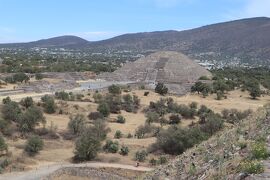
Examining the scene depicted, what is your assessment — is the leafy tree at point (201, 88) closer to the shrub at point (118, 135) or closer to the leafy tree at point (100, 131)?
the shrub at point (118, 135)

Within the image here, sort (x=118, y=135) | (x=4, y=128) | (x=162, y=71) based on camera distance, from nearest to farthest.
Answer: (x=4, y=128) < (x=118, y=135) < (x=162, y=71)

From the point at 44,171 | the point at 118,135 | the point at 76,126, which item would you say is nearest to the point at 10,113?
the point at 76,126

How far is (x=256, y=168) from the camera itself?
29.3 ft

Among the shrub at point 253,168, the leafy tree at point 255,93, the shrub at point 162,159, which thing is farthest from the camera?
the leafy tree at point 255,93

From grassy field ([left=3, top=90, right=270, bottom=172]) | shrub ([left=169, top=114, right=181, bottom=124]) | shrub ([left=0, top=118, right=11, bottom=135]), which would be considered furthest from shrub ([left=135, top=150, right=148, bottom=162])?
shrub ([left=169, top=114, right=181, bottom=124])

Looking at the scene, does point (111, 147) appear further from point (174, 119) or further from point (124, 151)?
point (174, 119)

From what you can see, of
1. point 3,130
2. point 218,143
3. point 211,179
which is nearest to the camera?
point 211,179

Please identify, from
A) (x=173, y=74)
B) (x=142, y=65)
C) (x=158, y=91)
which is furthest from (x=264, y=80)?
(x=158, y=91)

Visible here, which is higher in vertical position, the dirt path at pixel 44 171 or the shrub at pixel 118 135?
the dirt path at pixel 44 171

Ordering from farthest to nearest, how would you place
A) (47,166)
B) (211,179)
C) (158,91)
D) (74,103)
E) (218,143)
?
1. (158,91)
2. (74,103)
3. (47,166)
4. (218,143)
5. (211,179)

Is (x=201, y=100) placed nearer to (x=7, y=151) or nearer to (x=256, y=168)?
(x=7, y=151)

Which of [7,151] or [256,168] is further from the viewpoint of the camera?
[7,151]

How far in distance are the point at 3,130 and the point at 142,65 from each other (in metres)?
65.9

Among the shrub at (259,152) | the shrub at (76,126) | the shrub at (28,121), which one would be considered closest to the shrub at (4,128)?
the shrub at (28,121)
